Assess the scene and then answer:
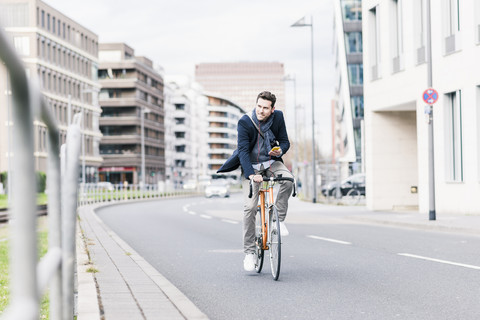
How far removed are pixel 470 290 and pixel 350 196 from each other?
28.9 m

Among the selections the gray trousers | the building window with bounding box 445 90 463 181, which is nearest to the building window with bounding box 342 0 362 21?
the building window with bounding box 445 90 463 181

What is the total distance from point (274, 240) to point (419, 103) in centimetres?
1794

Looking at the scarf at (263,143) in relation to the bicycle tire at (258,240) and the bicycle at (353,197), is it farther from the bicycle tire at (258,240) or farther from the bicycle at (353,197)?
the bicycle at (353,197)

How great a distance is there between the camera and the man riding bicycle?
782 centimetres

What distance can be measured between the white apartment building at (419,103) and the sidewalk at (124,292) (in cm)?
1372

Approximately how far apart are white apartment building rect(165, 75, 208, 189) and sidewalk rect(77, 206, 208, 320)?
418ft

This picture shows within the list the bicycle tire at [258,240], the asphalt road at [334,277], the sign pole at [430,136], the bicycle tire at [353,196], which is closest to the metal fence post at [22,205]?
the asphalt road at [334,277]

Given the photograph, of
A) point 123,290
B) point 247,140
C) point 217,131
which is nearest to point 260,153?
point 247,140

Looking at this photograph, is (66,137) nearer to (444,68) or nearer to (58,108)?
(444,68)

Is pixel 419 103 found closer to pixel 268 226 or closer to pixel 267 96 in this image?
pixel 268 226

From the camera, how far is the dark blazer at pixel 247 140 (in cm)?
780

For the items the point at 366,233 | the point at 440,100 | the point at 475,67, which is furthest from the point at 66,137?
the point at 440,100

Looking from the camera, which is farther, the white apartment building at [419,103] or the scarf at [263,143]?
the white apartment building at [419,103]

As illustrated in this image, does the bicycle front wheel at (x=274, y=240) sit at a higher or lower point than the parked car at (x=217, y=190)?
higher
